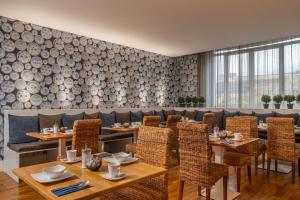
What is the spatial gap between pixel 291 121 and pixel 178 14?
273 centimetres

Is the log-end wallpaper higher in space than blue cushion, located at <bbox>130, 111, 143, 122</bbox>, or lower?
higher

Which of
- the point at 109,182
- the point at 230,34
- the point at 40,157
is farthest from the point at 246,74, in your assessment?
the point at 109,182

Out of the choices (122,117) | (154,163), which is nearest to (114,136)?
(122,117)

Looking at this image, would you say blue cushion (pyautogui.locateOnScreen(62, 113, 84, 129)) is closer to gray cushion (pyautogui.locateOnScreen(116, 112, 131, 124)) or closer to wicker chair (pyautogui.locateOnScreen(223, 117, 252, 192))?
gray cushion (pyautogui.locateOnScreen(116, 112, 131, 124))

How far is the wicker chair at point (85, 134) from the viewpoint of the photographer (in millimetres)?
3100

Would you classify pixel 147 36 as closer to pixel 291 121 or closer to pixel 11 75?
pixel 11 75

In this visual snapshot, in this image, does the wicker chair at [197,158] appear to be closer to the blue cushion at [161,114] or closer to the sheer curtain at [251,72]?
the blue cushion at [161,114]

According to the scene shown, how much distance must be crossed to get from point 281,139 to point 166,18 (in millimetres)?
3044

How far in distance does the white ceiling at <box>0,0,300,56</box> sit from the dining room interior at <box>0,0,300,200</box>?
26mm

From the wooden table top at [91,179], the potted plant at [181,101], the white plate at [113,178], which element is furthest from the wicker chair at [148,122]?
the potted plant at [181,101]

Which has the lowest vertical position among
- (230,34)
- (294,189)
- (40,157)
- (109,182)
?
(294,189)

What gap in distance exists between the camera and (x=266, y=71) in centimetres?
662

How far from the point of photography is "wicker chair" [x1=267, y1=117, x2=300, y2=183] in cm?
362

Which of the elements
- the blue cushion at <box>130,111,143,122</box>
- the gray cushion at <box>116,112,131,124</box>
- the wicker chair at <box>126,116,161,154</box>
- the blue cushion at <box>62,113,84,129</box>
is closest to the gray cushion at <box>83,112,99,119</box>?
the blue cushion at <box>62,113,84,129</box>
